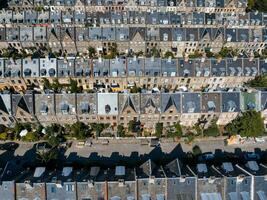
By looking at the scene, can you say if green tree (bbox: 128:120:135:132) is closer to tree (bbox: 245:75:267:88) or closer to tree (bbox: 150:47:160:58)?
tree (bbox: 150:47:160:58)

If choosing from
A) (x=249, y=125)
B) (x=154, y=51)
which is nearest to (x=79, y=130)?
(x=154, y=51)

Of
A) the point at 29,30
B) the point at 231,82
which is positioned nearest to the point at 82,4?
Answer: the point at 29,30

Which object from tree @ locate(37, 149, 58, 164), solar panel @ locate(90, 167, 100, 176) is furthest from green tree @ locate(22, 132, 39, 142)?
solar panel @ locate(90, 167, 100, 176)

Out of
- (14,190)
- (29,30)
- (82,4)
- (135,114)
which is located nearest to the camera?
(14,190)

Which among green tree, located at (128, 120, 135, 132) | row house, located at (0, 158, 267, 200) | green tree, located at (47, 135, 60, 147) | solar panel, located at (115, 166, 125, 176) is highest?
green tree, located at (128, 120, 135, 132)

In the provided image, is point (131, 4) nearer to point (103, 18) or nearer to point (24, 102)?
point (103, 18)

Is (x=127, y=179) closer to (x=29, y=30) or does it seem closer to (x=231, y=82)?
(x=231, y=82)
